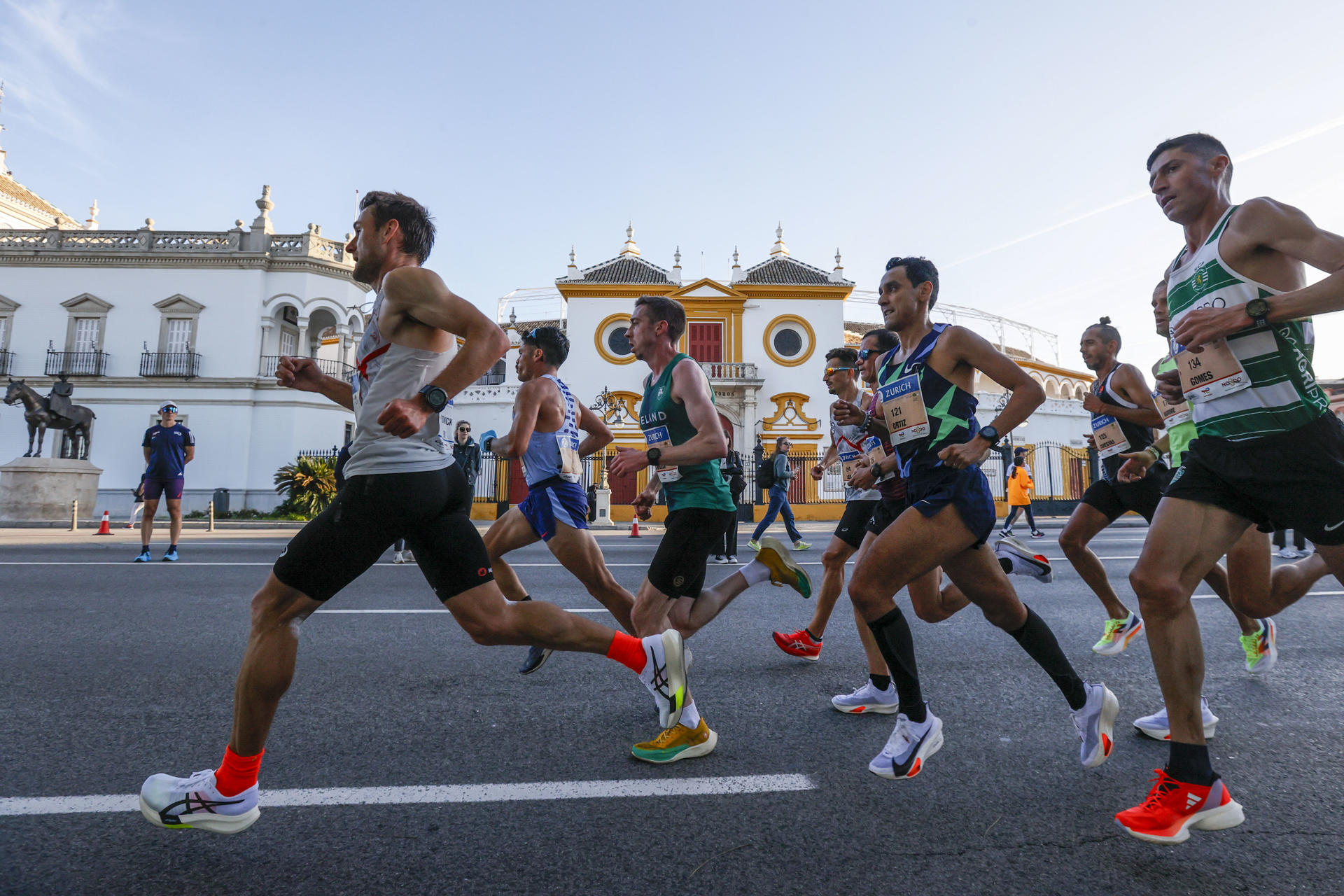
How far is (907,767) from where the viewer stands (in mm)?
2488

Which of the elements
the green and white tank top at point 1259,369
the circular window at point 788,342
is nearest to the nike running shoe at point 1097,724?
the green and white tank top at point 1259,369

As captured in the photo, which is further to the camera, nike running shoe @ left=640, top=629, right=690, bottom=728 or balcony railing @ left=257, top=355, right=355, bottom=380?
balcony railing @ left=257, top=355, right=355, bottom=380

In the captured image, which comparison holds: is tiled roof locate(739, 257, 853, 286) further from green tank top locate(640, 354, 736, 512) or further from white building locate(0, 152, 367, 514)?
green tank top locate(640, 354, 736, 512)

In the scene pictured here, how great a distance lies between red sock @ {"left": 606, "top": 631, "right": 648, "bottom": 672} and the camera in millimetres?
2695

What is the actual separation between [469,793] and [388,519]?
2.98 ft

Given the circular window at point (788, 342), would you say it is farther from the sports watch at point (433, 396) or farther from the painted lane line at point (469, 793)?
the sports watch at point (433, 396)

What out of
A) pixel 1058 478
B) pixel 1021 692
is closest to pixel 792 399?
pixel 1058 478

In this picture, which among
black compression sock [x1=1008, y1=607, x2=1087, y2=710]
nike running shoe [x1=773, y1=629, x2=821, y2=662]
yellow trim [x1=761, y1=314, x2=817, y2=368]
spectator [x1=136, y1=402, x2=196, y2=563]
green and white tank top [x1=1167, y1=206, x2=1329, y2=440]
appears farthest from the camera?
yellow trim [x1=761, y1=314, x2=817, y2=368]

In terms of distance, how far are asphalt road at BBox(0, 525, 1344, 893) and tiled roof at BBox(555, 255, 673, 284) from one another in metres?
32.3

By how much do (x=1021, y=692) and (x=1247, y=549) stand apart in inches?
44.9

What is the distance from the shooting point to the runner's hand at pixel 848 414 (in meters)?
3.55

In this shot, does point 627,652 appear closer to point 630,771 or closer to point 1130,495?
point 630,771

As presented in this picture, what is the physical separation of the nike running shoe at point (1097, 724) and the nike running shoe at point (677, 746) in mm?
1332

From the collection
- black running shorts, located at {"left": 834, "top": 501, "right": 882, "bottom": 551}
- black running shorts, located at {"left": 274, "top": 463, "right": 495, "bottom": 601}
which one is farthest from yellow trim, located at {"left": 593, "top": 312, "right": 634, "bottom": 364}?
black running shorts, located at {"left": 274, "top": 463, "right": 495, "bottom": 601}
